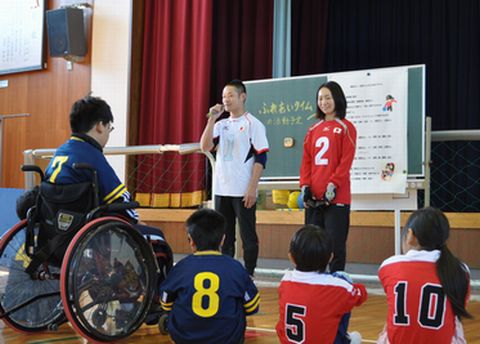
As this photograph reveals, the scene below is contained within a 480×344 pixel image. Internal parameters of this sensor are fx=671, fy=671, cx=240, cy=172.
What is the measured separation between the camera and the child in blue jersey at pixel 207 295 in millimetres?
1939

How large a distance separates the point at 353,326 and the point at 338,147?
905mm

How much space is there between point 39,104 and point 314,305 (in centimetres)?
516

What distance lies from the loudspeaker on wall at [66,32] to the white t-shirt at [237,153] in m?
3.09

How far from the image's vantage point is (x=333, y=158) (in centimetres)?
307

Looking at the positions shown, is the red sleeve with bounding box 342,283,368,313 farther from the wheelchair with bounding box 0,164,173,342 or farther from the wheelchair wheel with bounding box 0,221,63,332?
the wheelchair wheel with bounding box 0,221,63,332

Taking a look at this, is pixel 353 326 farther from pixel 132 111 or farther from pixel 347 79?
pixel 132 111

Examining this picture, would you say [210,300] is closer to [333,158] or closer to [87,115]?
[87,115]

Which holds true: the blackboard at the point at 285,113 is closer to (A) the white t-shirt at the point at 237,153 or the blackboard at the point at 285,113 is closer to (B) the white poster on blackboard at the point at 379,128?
(B) the white poster on blackboard at the point at 379,128

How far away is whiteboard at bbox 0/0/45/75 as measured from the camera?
21.2ft

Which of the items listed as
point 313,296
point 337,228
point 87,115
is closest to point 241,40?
point 337,228

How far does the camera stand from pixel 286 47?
6461 millimetres

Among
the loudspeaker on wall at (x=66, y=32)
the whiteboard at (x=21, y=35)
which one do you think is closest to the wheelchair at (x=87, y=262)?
the loudspeaker on wall at (x=66, y=32)

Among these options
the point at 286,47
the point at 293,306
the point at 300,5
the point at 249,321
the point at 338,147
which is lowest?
the point at 249,321

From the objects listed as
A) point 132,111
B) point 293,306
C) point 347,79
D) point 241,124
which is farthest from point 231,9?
point 293,306
